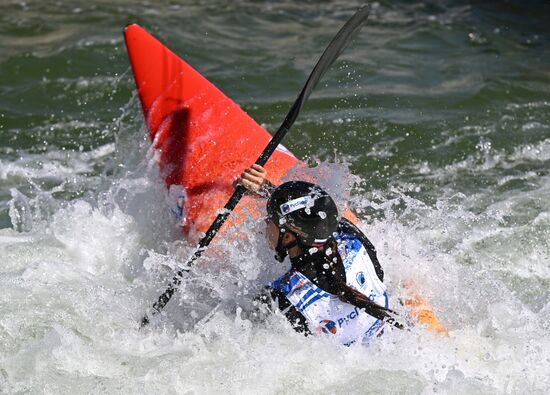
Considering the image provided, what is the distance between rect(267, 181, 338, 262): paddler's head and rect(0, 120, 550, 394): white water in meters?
0.35

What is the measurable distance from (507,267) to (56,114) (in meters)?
3.76

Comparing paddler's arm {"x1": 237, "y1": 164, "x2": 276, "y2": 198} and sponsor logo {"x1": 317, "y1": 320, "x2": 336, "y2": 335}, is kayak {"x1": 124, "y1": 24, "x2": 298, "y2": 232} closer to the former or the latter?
paddler's arm {"x1": 237, "y1": 164, "x2": 276, "y2": 198}

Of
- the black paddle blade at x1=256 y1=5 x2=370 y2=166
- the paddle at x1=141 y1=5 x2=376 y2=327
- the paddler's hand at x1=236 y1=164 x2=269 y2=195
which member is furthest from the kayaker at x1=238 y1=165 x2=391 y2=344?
the black paddle blade at x1=256 y1=5 x2=370 y2=166

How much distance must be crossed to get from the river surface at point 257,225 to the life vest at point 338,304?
77mm

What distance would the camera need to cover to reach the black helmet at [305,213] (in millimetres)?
3789

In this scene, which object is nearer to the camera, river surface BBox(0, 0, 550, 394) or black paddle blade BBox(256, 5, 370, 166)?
river surface BBox(0, 0, 550, 394)

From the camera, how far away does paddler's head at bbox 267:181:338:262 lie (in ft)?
12.4

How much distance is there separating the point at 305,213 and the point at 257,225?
779 mm

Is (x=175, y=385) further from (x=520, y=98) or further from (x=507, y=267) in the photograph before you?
(x=520, y=98)

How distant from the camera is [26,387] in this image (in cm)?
382

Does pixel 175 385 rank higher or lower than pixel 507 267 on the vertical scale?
higher

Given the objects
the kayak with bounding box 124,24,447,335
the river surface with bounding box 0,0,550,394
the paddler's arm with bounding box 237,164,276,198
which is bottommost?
the river surface with bounding box 0,0,550,394

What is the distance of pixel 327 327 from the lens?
3.88m

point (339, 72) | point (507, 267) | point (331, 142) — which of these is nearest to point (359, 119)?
point (331, 142)
